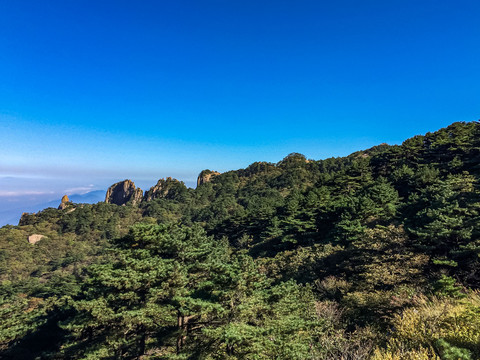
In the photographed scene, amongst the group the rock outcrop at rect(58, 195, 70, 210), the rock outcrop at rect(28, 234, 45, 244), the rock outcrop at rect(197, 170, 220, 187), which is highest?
the rock outcrop at rect(197, 170, 220, 187)

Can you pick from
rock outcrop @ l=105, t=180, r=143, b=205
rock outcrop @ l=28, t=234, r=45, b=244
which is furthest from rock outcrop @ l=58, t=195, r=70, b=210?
rock outcrop @ l=28, t=234, r=45, b=244

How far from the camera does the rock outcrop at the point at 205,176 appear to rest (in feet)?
452

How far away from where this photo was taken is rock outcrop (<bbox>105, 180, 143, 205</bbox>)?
132125 mm

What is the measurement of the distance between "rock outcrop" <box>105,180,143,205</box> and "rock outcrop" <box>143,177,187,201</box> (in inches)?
177

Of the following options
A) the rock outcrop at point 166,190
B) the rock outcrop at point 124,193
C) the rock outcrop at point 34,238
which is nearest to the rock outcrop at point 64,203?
the rock outcrop at point 124,193

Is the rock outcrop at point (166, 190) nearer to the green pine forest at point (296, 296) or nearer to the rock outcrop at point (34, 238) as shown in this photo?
the rock outcrop at point (34, 238)

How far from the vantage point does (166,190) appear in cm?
12900

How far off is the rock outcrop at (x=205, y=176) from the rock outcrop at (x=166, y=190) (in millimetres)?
12188

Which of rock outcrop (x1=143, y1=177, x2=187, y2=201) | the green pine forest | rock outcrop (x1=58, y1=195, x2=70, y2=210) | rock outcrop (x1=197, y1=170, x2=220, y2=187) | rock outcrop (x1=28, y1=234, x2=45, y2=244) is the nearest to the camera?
the green pine forest

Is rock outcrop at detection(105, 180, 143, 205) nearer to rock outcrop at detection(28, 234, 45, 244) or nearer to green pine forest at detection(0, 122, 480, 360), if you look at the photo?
rock outcrop at detection(28, 234, 45, 244)

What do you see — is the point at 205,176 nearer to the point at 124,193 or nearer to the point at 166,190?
the point at 166,190

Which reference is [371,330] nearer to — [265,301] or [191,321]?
[265,301]

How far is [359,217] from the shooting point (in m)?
27.1

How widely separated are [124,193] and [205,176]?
1755 inches
